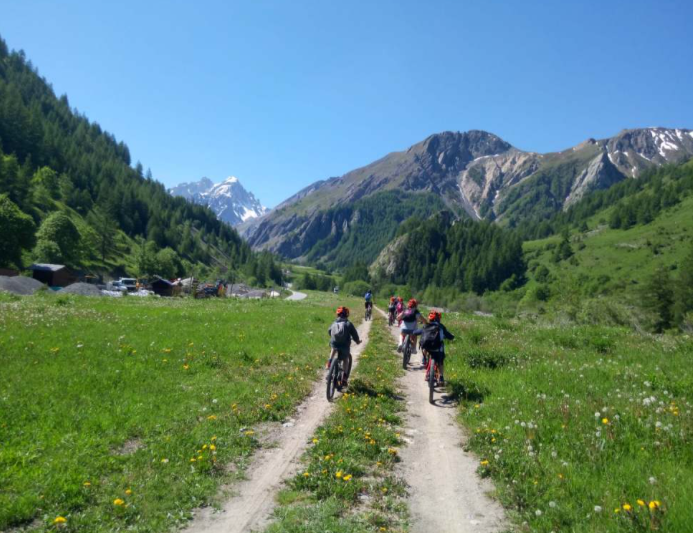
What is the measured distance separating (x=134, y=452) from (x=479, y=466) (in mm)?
6477

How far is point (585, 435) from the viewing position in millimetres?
8102

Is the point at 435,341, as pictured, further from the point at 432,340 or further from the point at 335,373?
the point at 335,373

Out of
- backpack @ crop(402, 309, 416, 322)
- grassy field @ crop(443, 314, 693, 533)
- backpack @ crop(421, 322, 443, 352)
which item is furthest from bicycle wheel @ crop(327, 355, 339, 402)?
backpack @ crop(402, 309, 416, 322)

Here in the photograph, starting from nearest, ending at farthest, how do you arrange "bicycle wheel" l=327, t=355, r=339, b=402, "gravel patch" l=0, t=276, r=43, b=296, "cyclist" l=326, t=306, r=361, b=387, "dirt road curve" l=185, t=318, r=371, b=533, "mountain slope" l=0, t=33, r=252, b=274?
"dirt road curve" l=185, t=318, r=371, b=533
"bicycle wheel" l=327, t=355, r=339, b=402
"cyclist" l=326, t=306, r=361, b=387
"gravel patch" l=0, t=276, r=43, b=296
"mountain slope" l=0, t=33, r=252, b=274

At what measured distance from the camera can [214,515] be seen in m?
5.83

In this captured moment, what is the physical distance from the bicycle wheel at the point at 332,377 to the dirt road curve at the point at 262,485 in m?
1.16

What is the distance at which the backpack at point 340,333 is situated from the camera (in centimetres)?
1276

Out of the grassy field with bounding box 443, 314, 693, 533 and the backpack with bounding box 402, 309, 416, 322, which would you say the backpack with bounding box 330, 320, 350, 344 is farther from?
the backpack with bounding box 402, 309, 416, 322

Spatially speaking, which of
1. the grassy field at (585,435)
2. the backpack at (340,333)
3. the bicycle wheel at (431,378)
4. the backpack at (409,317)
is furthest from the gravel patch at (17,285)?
the grassy field at (585,435)

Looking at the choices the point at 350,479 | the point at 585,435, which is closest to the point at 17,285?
the point at 350,479

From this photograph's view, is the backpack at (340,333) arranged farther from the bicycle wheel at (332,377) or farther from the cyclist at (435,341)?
the cyclist at (435,341)

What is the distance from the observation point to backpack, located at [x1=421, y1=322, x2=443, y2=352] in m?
13.0

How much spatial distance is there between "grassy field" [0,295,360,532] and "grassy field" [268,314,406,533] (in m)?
→ 1.39

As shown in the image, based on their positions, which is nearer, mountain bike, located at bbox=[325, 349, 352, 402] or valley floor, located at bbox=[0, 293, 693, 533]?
valley floor, located at bbox=[0, 293, 693, 533]
